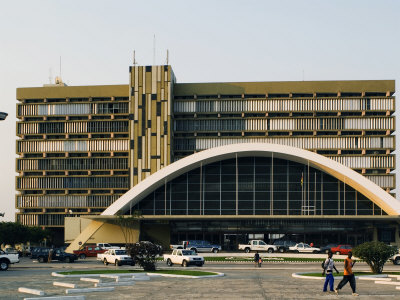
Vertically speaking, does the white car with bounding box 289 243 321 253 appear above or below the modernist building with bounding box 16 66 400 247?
below

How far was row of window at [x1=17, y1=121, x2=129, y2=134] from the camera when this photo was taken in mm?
117000

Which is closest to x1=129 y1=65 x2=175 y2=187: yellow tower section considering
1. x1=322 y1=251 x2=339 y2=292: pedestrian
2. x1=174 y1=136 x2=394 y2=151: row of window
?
x1=174 y1=136 x2=394 y2=151: row of window

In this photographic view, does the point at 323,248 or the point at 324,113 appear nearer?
the point at 323,248

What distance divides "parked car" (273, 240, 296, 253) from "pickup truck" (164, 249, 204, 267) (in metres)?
26.7

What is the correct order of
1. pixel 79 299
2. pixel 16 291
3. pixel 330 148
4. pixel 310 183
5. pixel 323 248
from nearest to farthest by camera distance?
pixel 79 299, pixel 16 291, pixel 323 248, pixel 310 183, pixel 330 148

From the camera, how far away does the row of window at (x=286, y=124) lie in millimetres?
112750

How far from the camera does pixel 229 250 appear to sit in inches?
3297

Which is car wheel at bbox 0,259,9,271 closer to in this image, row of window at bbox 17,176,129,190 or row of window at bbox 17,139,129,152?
row of window at bbox 17,176,129,190

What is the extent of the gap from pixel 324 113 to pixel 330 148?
609 centimetres

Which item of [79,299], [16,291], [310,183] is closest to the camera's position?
[79,299]

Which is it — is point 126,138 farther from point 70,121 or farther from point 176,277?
point 176,277

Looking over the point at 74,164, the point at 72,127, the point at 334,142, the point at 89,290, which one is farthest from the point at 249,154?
the point at 89,290

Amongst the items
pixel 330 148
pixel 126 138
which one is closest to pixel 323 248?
pixel 330 148

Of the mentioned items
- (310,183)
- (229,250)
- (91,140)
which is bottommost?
(229,250)
